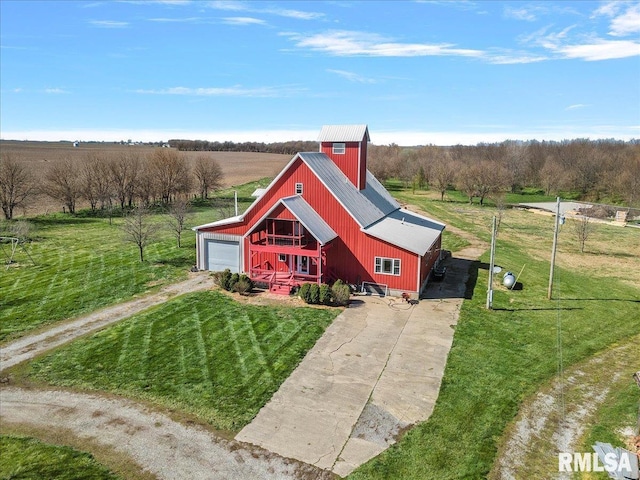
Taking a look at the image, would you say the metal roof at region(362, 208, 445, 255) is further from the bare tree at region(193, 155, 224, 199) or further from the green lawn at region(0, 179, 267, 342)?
the bare tree at region(193, 155, 224, 199)

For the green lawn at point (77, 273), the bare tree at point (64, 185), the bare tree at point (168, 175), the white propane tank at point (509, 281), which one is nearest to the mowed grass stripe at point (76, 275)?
the green lawn at point (77, 273)

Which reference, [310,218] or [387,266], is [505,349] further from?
[310,218]

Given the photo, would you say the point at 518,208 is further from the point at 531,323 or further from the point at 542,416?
the point at 542,416

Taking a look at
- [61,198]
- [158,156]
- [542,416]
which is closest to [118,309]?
[542,416]

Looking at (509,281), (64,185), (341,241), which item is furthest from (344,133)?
(64,185)

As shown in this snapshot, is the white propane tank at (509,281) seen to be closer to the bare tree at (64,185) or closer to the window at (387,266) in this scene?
the window at (387,266)
